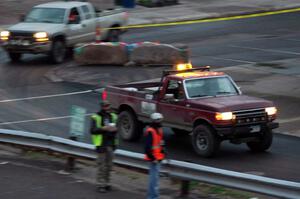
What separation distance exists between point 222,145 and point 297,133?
2.10 metres

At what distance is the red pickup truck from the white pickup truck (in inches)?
399

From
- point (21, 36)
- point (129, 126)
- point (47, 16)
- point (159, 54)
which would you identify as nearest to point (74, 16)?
point (47, 16)

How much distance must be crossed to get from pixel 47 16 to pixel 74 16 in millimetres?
1033

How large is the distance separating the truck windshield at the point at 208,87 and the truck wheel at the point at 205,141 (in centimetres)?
91

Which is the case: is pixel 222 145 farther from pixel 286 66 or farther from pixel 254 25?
pixel 254 25

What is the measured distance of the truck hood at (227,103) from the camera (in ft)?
49.0

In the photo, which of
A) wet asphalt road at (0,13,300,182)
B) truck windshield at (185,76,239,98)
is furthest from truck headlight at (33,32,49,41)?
truck windshield at (185,76,239,98)

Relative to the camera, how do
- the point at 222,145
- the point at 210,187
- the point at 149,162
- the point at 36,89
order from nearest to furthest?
the point at 149,162
the point at 210,187
the point at 222,145
the point at 36,89

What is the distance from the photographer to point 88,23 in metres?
29.5

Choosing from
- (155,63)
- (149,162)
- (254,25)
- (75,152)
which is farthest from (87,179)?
(254,25)

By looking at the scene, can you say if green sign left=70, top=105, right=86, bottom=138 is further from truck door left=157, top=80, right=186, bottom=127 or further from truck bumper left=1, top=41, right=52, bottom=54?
truck bumper left=1, top=41, right=52, bottom=54

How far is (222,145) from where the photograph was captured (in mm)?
16438

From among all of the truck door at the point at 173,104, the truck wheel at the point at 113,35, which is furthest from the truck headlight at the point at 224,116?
the truck wheel at the point at 113,35

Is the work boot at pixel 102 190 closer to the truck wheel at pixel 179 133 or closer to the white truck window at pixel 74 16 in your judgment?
the truck wheel at pixel 179 133
